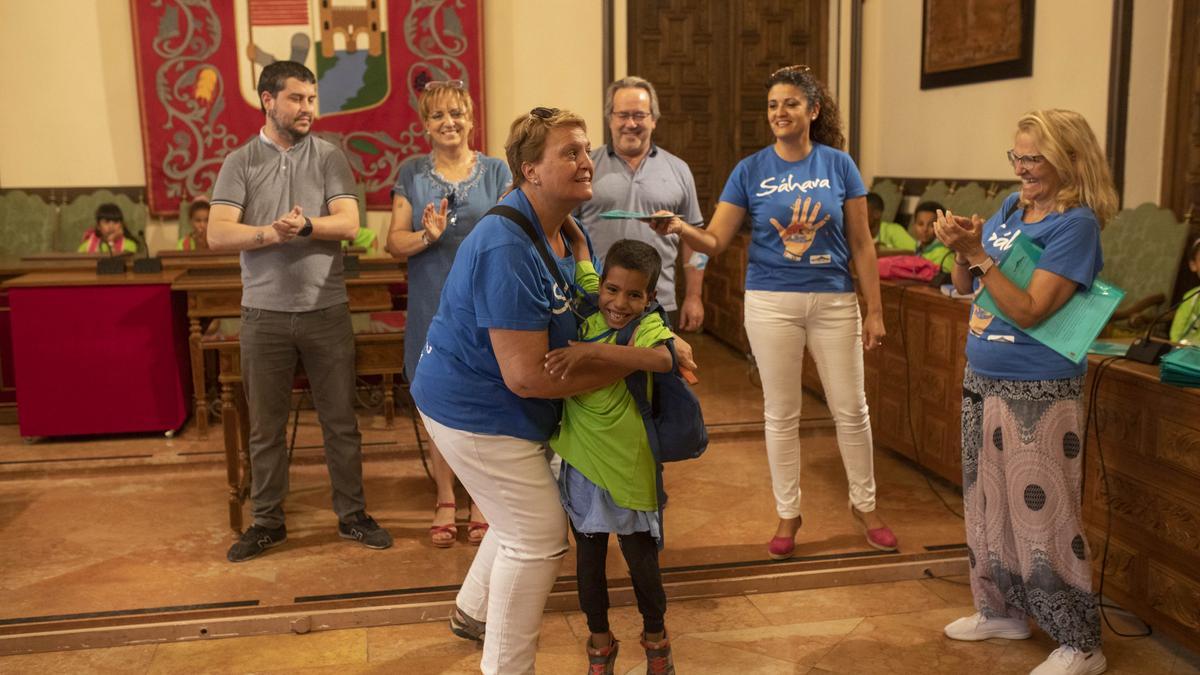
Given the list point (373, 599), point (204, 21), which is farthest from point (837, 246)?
point (204, 21)

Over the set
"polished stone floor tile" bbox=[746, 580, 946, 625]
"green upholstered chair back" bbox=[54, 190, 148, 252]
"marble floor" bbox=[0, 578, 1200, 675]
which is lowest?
"polished stone floor tile" bbox=[746, 580, 946, 625]

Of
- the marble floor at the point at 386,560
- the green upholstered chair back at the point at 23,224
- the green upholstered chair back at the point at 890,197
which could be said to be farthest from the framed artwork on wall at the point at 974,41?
the green upholstered chair back at the point at 23,224

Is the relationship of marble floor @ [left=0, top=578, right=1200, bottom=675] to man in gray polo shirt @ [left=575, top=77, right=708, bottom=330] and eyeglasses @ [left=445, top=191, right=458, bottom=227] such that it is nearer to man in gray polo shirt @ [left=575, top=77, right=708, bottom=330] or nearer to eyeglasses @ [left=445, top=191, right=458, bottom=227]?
man in gray polo shirt @ [left=575, top=77, right=708, bottom=330]

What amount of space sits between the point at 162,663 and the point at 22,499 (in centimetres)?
185

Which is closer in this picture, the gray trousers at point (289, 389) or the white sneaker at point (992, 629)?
the white sneaker at point (992, 629)

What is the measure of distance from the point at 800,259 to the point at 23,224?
5636 mm

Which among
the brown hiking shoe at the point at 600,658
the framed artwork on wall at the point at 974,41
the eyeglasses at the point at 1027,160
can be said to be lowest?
the brown hiking shoe at the point at 600,658

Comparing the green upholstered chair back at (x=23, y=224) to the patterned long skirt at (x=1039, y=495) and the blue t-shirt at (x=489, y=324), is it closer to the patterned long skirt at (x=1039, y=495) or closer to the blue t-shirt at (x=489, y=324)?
the blue t-shirt at (x=489, y=324)

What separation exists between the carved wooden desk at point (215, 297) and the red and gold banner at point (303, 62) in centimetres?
192

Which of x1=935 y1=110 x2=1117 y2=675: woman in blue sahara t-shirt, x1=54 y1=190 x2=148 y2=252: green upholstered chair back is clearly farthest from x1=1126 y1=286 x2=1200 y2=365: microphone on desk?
x1=54 y1=190 x2=148 y2=252: green upholstered chair back

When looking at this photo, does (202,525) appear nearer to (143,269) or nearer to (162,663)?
(162,663)

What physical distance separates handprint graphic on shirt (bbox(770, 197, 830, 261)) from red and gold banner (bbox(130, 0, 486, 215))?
4139mm

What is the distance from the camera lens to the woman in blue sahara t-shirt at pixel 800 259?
3641 millimetres

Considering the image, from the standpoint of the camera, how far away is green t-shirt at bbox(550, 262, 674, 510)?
8.54ft
